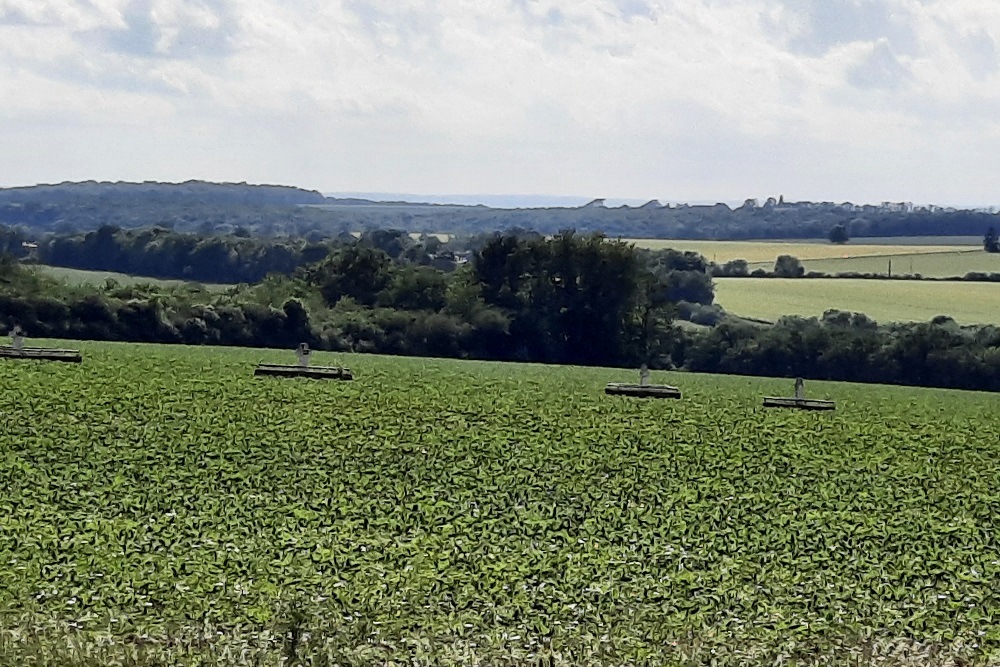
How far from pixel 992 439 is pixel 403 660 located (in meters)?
16.1

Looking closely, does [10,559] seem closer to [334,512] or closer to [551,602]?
[334,512]

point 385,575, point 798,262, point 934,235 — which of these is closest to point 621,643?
point 385,575

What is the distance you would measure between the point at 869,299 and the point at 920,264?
873 inches

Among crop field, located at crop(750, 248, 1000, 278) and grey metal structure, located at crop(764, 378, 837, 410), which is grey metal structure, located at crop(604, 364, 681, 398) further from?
crop field, located at crop(750, 248, 1000, 278)

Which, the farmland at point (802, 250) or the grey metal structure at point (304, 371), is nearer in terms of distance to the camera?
the grey metal structure at point (304, 371)

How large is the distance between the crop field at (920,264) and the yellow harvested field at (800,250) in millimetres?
3519

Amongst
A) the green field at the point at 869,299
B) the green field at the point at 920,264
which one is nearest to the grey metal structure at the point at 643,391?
the green field at the point at 869,299

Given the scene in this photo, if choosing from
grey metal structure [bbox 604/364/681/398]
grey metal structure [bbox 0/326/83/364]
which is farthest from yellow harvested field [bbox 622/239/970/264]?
grey metal structure [bbox 0/326/83/364]

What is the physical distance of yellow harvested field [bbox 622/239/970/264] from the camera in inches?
4633

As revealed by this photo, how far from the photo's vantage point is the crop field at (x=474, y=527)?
49.2 feet

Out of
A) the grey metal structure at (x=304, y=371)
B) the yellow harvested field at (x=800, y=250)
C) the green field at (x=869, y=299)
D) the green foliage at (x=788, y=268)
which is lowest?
the green field at (x=869, y=299)

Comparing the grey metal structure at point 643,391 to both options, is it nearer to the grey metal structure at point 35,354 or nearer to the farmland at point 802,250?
the grey metal structure at point 35,354

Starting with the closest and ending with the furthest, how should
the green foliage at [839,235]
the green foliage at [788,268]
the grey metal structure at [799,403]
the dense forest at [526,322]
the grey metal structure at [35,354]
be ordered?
the grey metal structure at [799,403] → the grey metal structure at [35,354] → the dense forest at [526,322] → the green foliage at [788,268] → the green foliage at [839,235]

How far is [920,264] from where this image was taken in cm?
10494
